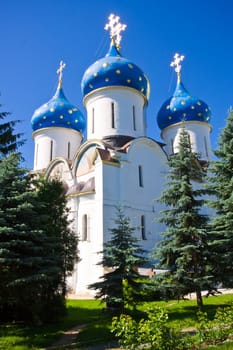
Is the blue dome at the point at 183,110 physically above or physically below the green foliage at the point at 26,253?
above

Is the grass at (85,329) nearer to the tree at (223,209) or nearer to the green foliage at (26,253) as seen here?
the green foliage at (26,253)

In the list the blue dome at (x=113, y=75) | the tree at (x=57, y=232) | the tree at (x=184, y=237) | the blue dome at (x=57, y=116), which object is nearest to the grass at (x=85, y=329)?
the tree at (x=184, y=237)

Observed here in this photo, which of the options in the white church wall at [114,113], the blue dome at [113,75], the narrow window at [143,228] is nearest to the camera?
the narrow window at [143,228]

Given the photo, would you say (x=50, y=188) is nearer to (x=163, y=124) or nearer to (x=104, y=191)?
(x=104, y=191)

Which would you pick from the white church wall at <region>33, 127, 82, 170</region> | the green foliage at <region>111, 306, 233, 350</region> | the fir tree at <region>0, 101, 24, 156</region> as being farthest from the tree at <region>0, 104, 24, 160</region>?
the white church wall at <region>33, 127, 82, 170</region>

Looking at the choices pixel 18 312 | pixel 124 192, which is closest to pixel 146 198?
pixel 124 192

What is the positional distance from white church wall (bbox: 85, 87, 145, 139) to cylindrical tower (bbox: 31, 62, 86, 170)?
12.4 ft

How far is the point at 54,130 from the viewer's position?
2212 cm

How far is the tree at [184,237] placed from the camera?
27.7ft

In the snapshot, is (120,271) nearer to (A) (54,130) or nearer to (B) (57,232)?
(B) (57,232)

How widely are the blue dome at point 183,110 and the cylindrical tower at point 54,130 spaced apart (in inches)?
237

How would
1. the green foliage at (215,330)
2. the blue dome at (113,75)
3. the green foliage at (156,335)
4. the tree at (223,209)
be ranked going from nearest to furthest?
the green foliage at (156,335)
the green foliage at (215,330)
the tree at (223,209)
the blue dome at (113,75)

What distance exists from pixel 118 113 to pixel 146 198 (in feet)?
17.0

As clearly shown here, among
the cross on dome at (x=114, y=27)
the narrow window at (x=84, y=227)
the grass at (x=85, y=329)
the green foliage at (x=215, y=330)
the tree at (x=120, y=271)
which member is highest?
the cross on dome at (x=114, y=27)
